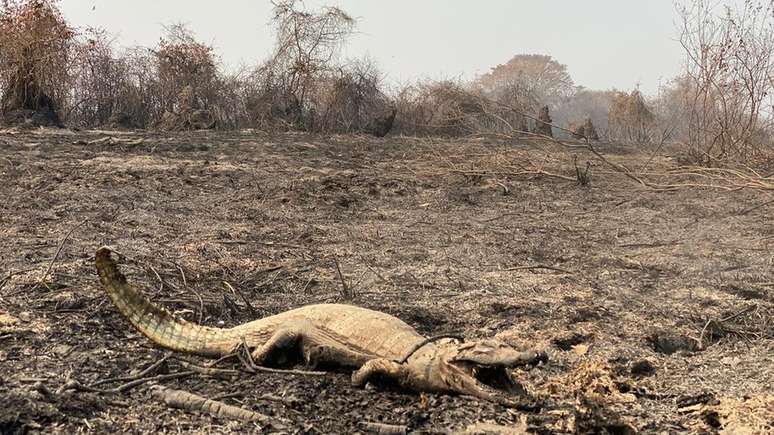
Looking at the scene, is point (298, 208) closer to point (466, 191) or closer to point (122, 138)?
point (466, 191)

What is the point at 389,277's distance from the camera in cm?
498

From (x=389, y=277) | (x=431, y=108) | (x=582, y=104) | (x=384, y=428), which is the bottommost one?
(x=384, y=428)

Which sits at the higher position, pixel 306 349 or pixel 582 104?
pixel 582 104

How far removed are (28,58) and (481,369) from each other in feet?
42.2

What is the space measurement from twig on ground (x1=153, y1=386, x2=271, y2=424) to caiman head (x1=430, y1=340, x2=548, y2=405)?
0.79 m

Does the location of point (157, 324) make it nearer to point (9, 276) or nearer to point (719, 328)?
point (9, 276)

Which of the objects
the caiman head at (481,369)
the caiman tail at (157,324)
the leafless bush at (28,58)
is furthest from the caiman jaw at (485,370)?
the leafless bush at (28,58)

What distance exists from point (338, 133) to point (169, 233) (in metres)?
9.55

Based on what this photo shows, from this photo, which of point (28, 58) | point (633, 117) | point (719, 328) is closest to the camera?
point (719, 328)

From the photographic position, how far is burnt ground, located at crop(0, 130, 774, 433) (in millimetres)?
2693

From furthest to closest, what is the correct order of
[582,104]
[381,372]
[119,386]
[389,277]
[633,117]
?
[582,104], [633,117], [389,277], [381,372], [119,386]

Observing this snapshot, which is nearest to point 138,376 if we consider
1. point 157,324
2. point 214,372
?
point 214,372

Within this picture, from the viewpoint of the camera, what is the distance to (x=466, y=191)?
353 inches

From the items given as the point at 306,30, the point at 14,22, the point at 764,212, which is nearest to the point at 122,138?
the point at 14,22
